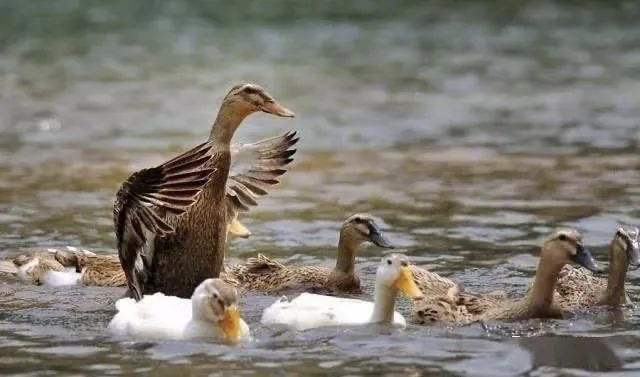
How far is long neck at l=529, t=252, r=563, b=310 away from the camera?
10930 millimetres

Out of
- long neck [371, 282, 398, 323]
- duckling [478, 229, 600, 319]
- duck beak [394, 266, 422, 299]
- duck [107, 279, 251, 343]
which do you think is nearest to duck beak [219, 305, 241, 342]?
duck [107, 279, 251, 343]

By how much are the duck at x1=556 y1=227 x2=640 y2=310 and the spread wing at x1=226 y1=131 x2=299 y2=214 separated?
9.17 ft

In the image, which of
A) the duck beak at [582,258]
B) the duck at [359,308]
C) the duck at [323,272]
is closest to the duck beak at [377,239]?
the duck at [323,272]

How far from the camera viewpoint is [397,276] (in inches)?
423

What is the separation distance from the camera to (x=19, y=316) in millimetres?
11414

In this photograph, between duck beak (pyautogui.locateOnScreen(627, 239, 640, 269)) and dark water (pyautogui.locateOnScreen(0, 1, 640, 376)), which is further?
duck beak (pyautogui.locateOnScreen(627, 239, 640, 269))

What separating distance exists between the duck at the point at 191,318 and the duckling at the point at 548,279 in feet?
6.14

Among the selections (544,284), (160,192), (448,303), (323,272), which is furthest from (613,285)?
(160,192)

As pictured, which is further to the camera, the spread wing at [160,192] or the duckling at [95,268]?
the duckling at [95,268]

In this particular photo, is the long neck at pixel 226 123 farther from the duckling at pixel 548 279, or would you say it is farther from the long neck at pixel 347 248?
the duckling at pixel 548 279

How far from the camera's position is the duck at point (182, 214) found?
36.7ft

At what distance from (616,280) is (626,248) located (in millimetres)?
274

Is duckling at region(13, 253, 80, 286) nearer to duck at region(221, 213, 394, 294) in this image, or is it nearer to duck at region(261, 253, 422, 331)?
duck at region(221, 213, 394, 294)

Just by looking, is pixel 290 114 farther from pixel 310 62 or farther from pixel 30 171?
pixel 310 62
